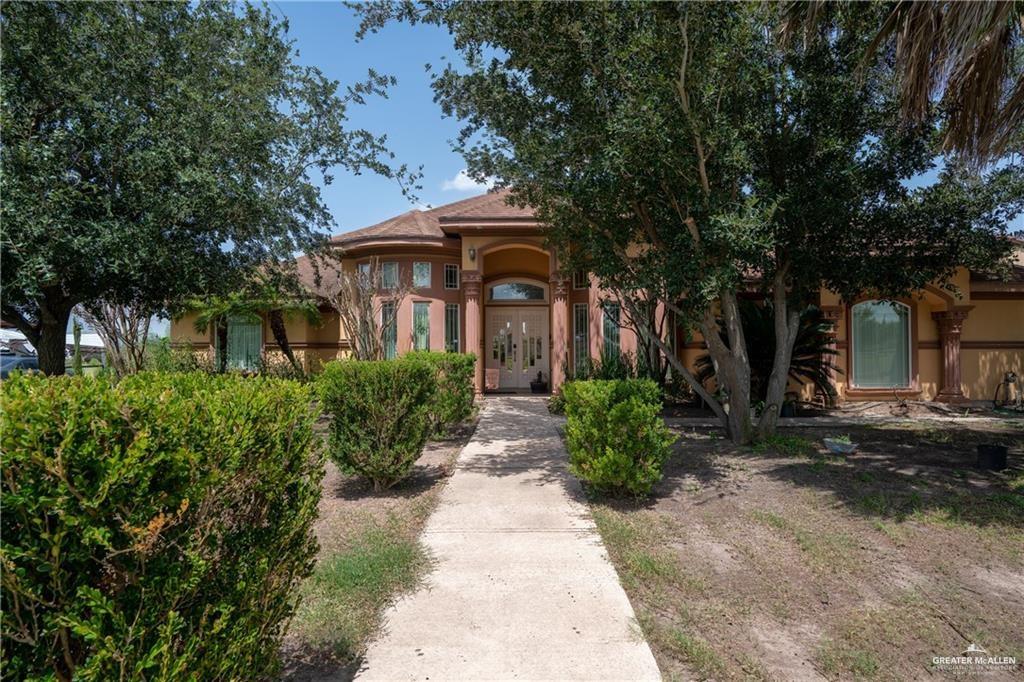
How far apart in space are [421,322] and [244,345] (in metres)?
6.87

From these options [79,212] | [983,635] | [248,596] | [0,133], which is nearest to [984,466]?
[983,635]

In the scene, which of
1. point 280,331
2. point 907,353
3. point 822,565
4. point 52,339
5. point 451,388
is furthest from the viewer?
point 280,331

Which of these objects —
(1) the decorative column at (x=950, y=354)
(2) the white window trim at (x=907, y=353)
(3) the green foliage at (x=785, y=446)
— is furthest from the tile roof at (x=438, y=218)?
(1) the decorative column at (x=950, y=354)

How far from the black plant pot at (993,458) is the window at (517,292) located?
12492 mm

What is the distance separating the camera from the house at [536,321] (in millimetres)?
14570

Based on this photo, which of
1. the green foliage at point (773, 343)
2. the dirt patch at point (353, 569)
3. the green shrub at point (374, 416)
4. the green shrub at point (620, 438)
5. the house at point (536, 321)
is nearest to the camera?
the dirt patch at point (353, 569)

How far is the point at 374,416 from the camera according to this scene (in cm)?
612

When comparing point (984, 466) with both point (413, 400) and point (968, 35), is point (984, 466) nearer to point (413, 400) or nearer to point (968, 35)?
point (968, 35)

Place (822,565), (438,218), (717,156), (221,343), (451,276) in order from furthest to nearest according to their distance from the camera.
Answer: (221,343) → (451,276) → (438,218) → (717,156) → (822,565)

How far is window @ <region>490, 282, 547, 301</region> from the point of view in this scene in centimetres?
1819

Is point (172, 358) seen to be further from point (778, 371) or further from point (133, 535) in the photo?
point (133, 535)

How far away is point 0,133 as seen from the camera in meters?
7.30

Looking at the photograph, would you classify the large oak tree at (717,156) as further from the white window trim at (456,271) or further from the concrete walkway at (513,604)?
Answer: the white window trim at (456,271)

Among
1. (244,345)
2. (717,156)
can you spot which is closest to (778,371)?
Result: (717,156)
